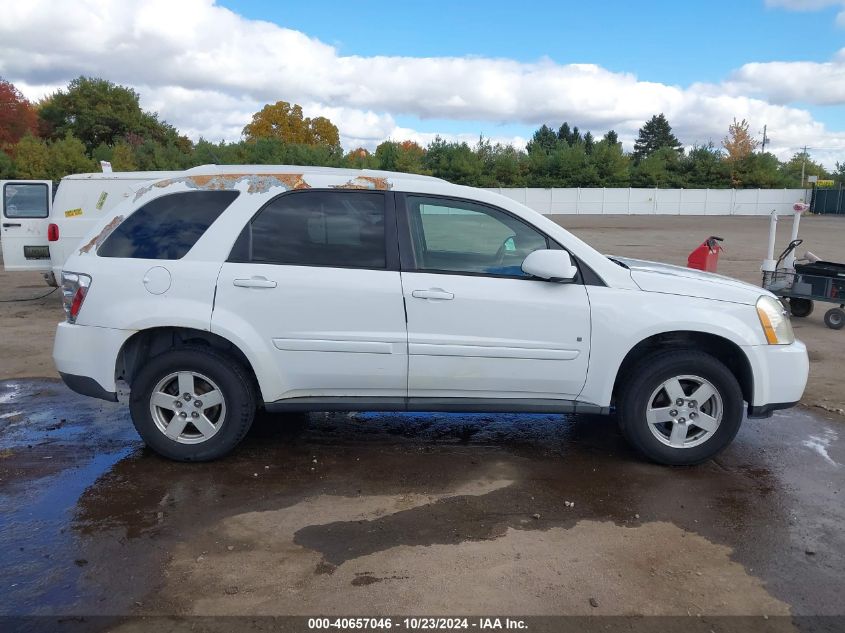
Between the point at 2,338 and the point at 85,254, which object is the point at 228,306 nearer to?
the point at 85,254

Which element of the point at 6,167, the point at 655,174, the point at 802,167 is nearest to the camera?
the point at 6,167

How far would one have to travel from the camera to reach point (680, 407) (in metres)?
4.52

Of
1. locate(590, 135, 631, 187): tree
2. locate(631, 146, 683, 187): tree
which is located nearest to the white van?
locate(590, 135, 631, 187): tree

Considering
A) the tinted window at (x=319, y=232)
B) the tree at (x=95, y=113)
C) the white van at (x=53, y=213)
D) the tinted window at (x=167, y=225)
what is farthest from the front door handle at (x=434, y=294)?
the tree at (x=95, y=113)

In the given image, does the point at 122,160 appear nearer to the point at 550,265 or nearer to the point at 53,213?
the point at 53,213

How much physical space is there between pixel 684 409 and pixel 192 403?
3200mm

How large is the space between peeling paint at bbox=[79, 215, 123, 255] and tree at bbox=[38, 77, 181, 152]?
5317cm

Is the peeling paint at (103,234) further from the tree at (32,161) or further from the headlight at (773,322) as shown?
the tree at (32,161)

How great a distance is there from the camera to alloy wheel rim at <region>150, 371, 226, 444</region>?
450 centimetres

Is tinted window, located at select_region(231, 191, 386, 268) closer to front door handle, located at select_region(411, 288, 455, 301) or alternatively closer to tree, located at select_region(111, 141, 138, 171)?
front door handle, located at select_region(411, 288, 455, 301)

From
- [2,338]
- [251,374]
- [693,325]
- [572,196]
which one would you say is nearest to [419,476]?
[251,374]

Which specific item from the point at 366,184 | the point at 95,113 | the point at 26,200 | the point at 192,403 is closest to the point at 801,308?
the point at 366,184

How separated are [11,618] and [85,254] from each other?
7.90 ft

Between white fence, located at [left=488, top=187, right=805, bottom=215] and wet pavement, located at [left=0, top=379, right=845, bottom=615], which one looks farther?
white fence, located at [left=488, top=187, right=805, bottom=215]
